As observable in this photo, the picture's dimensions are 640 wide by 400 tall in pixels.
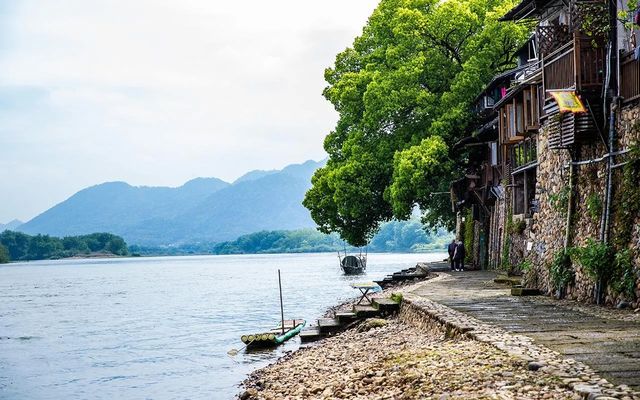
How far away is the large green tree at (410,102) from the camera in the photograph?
155 ft

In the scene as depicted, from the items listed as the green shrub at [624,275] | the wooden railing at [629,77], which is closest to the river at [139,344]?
the green shrub at [624,275]

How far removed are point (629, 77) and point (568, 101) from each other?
6.16ft

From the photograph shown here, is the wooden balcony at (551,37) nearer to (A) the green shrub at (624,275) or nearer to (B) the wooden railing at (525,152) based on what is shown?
(B) the wooden railing at (525,152)

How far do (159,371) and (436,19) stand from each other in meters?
30.1

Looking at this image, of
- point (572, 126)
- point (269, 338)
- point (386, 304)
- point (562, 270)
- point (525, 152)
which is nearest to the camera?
point (572, 126)

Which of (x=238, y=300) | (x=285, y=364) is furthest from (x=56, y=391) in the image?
(x=238, y=300)

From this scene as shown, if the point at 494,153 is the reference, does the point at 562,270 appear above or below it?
below

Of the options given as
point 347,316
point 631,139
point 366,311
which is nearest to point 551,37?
point 631,139

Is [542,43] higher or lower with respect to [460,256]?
higher

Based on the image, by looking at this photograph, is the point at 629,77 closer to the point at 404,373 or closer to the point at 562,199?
the point at 562,199

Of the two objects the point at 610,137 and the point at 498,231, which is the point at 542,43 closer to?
the point at 610,137

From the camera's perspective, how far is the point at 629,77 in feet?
68.3

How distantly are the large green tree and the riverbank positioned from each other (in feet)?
77.7

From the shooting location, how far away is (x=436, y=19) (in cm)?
4941
